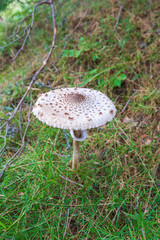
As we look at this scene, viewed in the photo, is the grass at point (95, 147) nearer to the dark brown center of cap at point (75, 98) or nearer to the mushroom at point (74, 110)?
the mushroom at point (74, 110)

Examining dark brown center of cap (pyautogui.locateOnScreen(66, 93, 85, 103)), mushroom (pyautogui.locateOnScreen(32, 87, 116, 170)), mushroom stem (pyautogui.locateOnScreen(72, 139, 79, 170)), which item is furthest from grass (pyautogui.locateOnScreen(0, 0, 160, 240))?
dark brown center of cap (pyautogui.locateOnScreen(66, 93, 85, 103))

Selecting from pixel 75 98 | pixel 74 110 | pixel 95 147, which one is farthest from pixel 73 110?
pixel 95 147

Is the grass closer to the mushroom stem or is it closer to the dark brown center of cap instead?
the mushroom stem

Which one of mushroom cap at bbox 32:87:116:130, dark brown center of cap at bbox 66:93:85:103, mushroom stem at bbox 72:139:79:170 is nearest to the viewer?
mushroom cap at bbox 32:87:116:130

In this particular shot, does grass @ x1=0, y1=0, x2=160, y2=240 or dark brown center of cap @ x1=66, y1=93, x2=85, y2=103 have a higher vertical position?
dark brown center of cap @ x1=66, y1=93, x2=85, y2=103

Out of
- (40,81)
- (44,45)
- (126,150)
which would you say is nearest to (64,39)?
(44,45)

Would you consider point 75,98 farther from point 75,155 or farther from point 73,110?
point 75,155

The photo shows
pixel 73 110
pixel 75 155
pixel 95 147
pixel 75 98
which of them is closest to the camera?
pixel 73 110

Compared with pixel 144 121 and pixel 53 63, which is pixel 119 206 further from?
pixel 53 63
